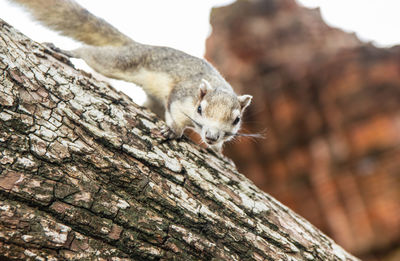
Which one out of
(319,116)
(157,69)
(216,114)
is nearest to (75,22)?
(157,69)

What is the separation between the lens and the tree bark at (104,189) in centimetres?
178

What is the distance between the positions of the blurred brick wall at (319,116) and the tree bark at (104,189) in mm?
9358

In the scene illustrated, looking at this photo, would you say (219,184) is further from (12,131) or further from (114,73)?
(114,73)

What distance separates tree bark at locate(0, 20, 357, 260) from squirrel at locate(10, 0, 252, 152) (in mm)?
1100

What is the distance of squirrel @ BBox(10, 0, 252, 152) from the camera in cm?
380

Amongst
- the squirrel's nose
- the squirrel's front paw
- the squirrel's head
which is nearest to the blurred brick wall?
the squirrel's head

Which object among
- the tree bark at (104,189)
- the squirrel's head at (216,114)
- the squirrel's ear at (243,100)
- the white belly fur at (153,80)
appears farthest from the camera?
the white belly fur at (153,80)

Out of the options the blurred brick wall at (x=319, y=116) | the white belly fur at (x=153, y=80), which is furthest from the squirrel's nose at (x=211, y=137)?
the blurred brick wall at (x=319, y=116)

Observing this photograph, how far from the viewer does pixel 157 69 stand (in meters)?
4.77

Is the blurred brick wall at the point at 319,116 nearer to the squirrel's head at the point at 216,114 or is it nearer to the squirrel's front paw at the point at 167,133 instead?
the squirrel's head at the point at 216,114

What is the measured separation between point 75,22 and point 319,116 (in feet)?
37.4

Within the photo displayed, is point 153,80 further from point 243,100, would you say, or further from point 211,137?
point 211,137

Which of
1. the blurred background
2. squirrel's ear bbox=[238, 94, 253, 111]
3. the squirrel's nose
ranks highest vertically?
the blurred background

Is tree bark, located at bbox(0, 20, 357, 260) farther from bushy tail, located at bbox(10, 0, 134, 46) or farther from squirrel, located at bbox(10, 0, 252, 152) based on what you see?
bushy tail, located at bbox(10, 0, 134, 46)
